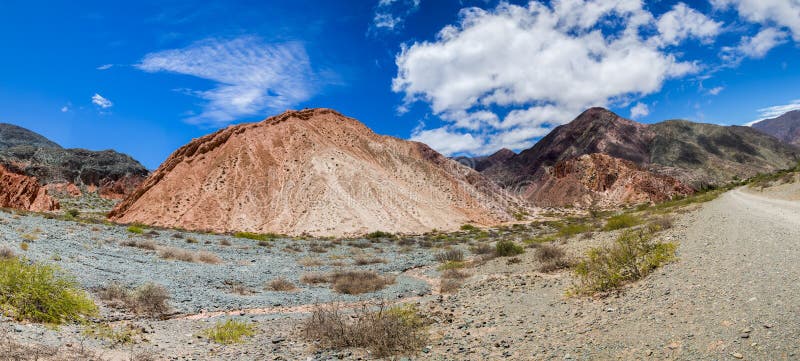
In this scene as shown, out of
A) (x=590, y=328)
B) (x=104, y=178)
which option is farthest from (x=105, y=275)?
(x=104, y=178)

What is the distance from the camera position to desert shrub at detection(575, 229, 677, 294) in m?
7.76

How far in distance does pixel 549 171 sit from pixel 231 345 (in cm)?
10100

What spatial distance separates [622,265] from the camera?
814 centimetres

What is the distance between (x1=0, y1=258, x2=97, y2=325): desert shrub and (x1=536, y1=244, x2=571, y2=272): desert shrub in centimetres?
1142

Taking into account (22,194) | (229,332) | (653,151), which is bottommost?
(229,332)

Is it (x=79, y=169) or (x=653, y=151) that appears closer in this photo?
(x=79, y=169)

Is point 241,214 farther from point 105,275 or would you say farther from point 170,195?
point 105,275

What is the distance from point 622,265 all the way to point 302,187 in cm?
4147

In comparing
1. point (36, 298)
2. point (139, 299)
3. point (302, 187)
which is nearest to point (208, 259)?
point (139, 299)

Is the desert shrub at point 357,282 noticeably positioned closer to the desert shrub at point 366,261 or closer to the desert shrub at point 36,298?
the desert shrub at point 366,261

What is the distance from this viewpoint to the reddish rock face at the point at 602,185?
71500 mm

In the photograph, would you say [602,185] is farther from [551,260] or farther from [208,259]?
[208,259]

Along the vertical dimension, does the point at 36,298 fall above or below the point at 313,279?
above

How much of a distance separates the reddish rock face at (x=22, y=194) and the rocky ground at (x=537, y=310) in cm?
4155
